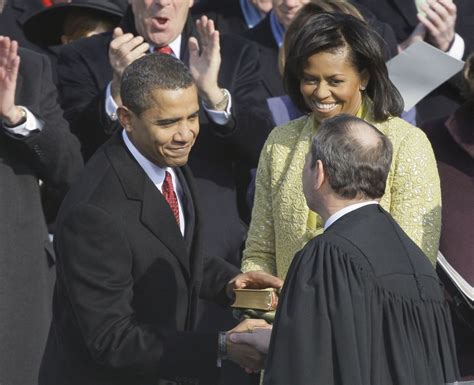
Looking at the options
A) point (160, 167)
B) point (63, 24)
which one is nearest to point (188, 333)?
point (160, 167)

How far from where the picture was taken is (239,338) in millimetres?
5059

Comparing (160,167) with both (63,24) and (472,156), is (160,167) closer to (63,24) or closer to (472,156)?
(472,156)

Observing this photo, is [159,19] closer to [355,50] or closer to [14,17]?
[355,50]

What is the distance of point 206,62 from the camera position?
6445mm

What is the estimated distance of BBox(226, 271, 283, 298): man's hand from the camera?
5148 millimetres

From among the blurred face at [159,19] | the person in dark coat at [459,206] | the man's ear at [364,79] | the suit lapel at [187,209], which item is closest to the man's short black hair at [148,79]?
the suit lapel at [187,209]

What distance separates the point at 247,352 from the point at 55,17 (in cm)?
333

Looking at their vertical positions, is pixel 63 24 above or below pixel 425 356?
above

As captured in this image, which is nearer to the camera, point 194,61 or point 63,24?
point 194,61

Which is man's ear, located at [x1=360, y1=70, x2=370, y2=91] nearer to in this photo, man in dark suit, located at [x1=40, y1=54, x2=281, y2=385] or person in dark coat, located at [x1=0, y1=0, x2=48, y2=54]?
man in dark suit, located at [x1=40, y1=54, x2=281, y2=385]

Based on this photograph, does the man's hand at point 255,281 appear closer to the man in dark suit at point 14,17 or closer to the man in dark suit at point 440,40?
the man in dark suit at point 440,40

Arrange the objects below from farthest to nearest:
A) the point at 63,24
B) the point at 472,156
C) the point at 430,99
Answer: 1. the point at 63,24
2. the point at 430,99
3. the point at 472,156

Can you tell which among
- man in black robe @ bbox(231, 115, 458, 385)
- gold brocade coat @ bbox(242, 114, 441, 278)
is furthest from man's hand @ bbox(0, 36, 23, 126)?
man in black robe @ bbox(231, 115, 458, 385)

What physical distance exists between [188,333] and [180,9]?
2252 mm
